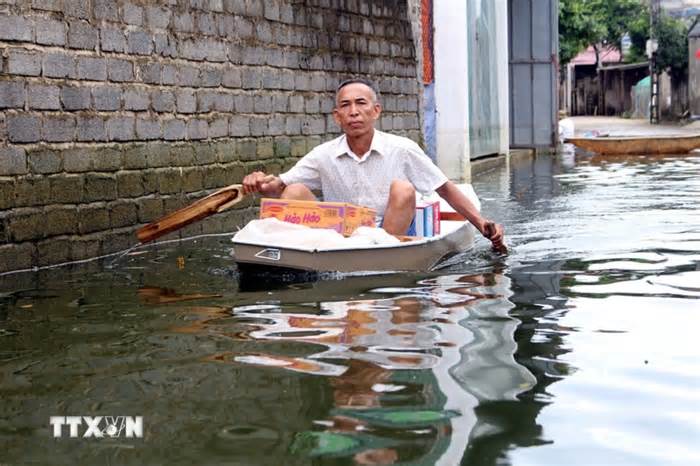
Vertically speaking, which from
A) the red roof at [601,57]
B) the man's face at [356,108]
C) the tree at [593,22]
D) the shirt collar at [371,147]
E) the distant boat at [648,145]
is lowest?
the distant boat at [648,145]

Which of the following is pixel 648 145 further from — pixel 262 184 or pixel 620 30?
pixel 620 30

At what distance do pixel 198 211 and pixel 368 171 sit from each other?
44.0 inches

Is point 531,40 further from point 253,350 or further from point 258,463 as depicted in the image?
point 258,463

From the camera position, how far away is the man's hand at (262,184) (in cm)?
728

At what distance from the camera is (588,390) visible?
13.4 ft

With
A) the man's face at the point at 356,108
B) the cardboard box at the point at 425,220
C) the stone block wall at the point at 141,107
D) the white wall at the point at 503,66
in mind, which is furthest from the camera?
the white wall at the point at 503,66

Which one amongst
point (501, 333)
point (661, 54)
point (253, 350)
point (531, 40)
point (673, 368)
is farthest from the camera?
point (661, 54)

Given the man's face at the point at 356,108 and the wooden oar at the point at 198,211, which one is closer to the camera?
the man's face at the point at 356,108

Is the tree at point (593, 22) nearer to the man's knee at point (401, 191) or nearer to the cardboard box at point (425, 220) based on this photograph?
the cardboard box at point (425, 220)

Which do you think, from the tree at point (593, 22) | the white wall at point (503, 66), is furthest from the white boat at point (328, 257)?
the tree at point (593, 22)

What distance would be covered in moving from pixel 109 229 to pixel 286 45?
11.7ft

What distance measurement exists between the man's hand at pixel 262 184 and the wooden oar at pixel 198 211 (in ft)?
0.38

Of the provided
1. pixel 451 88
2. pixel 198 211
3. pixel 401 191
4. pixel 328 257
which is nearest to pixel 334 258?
pixel 328 257

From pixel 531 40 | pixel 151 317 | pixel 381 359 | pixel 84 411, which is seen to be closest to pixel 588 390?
pixel 381 359
